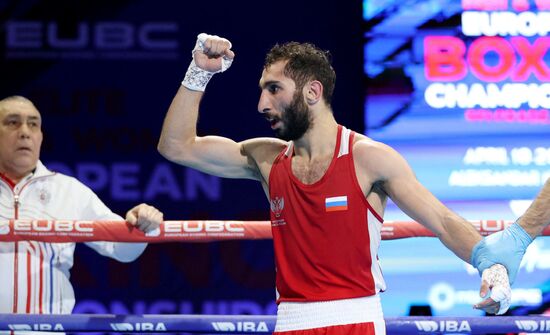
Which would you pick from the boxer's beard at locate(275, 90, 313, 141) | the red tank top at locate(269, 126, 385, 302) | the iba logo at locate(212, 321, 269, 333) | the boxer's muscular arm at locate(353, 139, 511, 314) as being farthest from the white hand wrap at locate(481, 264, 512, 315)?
the iba logo at locate(212, 321, 269, 333)

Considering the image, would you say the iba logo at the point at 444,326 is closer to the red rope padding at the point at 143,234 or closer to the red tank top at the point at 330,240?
the red rope padding at the point at 143,234

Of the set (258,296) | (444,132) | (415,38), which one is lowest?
(258,296)

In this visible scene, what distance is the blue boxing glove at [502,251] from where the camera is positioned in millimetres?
2967

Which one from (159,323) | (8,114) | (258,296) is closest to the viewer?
(159,323)

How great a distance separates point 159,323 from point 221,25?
8.81ft

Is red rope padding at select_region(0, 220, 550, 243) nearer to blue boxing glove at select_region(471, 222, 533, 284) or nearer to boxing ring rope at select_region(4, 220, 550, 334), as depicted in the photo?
boxing ring rope at select_region(4, 220, 550, 334)

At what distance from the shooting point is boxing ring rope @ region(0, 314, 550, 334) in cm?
376

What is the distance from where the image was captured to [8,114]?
4.51m

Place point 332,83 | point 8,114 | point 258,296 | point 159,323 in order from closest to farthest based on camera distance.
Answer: point 332,83 < point 159,323 < point 8,114 < point 258,296

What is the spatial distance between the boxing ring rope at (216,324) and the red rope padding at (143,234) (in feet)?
1.02

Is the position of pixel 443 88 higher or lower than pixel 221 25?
lower

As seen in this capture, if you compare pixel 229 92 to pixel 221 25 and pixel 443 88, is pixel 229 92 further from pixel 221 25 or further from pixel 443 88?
pixel 443 88

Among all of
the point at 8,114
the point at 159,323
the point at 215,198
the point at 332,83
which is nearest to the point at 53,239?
the point at 159,323

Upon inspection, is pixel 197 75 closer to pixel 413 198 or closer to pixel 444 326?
pixel 413 198
